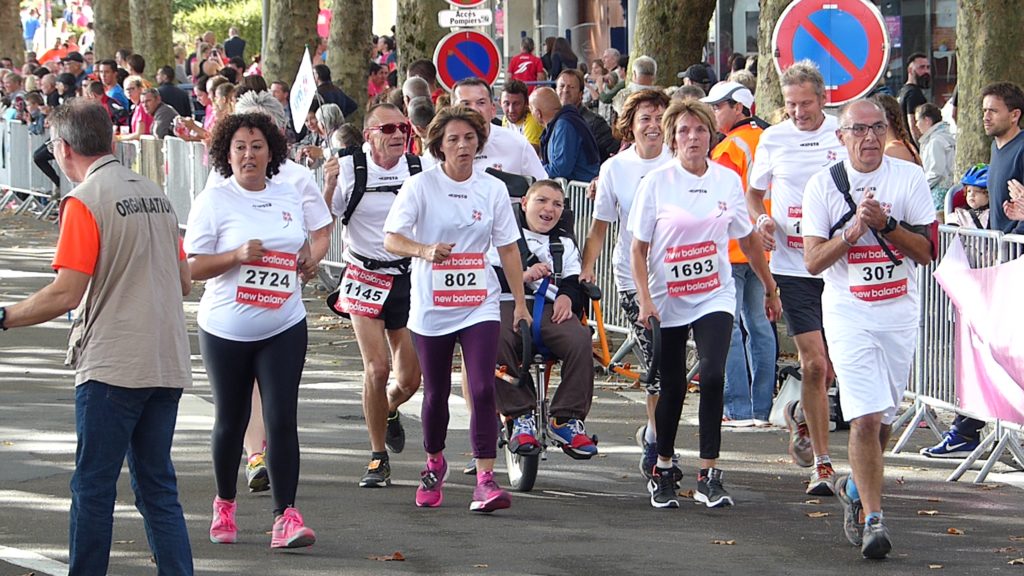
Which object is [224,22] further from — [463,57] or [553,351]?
[553,351]

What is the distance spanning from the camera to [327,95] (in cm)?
2303

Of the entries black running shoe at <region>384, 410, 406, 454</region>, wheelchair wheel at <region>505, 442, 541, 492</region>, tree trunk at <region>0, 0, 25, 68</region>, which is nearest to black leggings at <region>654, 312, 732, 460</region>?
wheelchair wheel at <region>505, 442, 541, 492</region>

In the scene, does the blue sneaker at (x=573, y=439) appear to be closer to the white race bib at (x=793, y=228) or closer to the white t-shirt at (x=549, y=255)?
the white t-shirt at (x=549, y=255)

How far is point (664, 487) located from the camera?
9.28 m

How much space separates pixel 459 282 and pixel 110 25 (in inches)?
1394

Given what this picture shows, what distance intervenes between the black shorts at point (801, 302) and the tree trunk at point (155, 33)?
105 feet

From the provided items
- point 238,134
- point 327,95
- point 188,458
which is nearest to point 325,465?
point 188,458

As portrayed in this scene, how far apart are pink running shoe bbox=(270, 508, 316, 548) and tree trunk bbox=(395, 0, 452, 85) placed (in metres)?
16.1

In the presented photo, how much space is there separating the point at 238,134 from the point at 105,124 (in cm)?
163

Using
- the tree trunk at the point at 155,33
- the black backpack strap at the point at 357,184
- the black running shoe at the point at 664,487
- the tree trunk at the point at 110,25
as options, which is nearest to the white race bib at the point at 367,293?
the black backpack strap at the point at 357,184

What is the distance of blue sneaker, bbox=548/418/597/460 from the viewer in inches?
385

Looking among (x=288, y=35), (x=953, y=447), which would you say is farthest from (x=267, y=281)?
(x=288, y=35)

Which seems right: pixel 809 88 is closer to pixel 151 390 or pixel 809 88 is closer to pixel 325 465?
pixel 325 465

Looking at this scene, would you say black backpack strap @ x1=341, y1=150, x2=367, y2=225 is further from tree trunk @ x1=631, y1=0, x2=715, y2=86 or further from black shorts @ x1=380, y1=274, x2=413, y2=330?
tree trunk @ x1=631, y1=0, x2=715, y2=86
